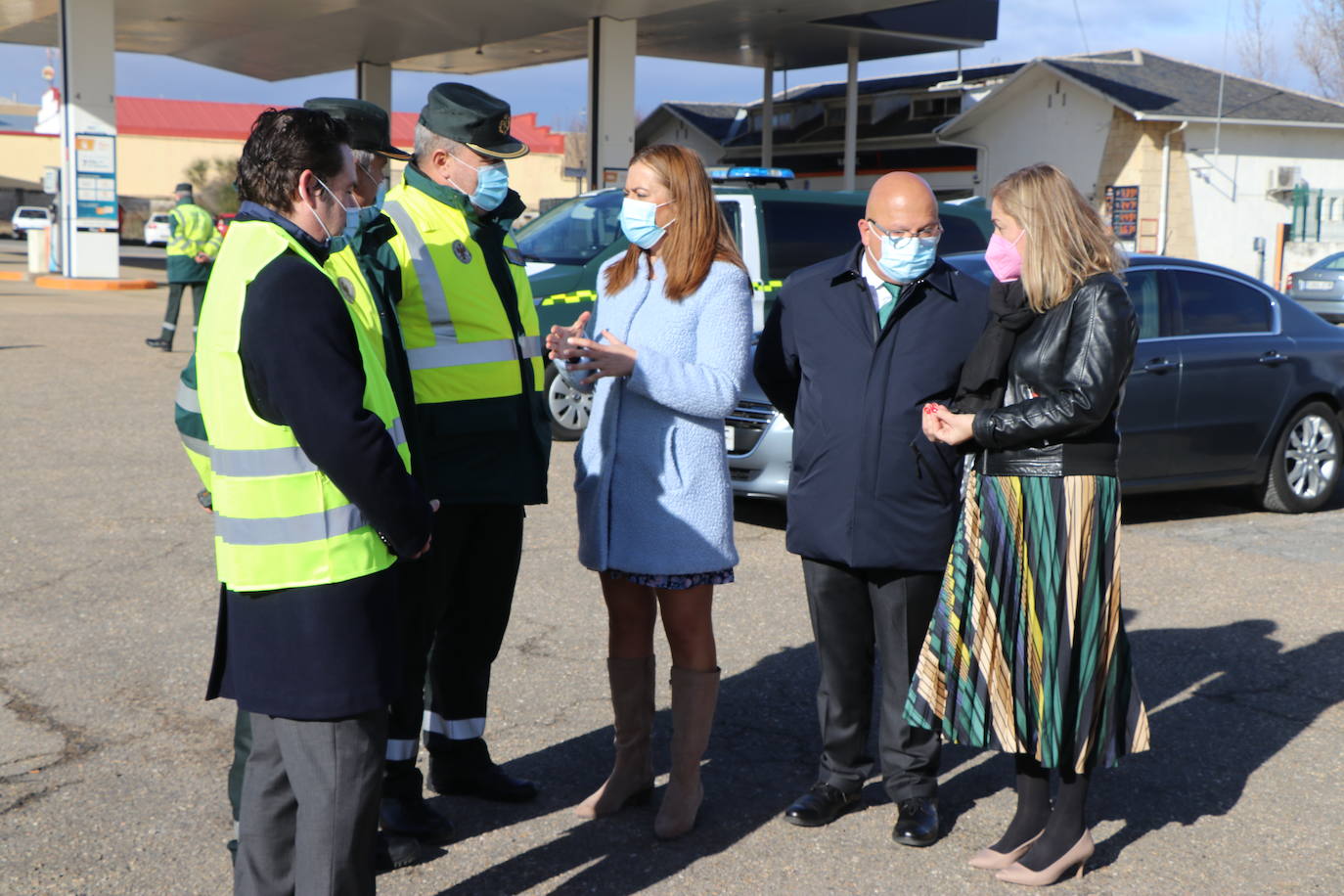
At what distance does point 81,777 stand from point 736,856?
6.51 feet

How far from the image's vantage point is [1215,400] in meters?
8.12

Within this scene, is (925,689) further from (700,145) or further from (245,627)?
(700,145)

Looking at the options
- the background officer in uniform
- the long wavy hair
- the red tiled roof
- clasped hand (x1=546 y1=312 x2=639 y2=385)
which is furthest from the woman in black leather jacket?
the red tiled roof

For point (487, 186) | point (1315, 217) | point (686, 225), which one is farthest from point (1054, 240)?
point (1315, 217)

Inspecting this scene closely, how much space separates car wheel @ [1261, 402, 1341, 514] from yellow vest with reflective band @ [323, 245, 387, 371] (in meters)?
7.27

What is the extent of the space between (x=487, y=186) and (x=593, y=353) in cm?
54

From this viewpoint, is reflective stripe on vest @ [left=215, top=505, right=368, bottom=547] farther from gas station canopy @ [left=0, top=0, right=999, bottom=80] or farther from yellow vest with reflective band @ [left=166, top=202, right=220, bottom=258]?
gas station canopy @ [left=0, top=0, right=999, bottom=80]

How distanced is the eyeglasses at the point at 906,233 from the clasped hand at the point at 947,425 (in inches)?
18.7

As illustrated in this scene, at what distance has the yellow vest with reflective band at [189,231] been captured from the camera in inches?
600

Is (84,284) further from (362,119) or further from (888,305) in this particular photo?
(888,305)

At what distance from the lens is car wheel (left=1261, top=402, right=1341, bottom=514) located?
8.71 metres

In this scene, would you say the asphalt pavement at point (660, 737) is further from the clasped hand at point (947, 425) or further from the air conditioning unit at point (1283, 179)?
the air conditioning unit at point (1283, 179)

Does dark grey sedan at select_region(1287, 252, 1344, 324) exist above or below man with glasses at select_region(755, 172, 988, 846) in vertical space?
above

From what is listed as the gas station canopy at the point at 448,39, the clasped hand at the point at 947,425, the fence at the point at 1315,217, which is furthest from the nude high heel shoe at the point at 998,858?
the fence at the point at 1315,217
